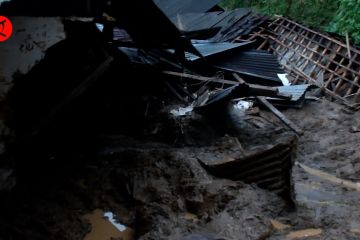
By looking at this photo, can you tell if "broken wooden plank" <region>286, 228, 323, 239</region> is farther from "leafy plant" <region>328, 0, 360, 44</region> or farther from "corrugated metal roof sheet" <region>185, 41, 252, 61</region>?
"leafy plant" <region>328, 0, 360, 44</region>

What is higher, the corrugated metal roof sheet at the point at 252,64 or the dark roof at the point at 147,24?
the dark roof at the point at 147,24

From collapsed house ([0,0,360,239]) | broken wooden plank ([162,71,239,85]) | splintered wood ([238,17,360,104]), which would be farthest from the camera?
splintered wood ([238,17,360,104])

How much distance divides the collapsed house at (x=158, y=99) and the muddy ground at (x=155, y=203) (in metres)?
0.13

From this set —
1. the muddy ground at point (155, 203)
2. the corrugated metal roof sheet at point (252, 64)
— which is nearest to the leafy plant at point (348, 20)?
the corrugated metal roof sheet at point (252, 64)

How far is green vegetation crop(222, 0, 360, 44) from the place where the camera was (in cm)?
938

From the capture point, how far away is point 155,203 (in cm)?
335

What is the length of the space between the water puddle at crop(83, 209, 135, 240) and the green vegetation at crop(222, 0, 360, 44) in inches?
285

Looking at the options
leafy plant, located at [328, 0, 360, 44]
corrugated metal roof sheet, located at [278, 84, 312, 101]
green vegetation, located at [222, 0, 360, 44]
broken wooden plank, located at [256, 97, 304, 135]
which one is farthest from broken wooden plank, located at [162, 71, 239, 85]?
leafy plant, located at [328, 0, 360, 44]

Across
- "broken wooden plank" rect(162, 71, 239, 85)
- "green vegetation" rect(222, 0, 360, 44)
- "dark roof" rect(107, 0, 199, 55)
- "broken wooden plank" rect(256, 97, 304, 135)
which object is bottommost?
"broken wooden plank" rect(256, 97, 304, 135)

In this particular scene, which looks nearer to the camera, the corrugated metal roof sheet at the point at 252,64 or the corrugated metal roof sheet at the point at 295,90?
the corrugated metal roof sheet at the point at 252,64

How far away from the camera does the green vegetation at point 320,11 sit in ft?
30.8

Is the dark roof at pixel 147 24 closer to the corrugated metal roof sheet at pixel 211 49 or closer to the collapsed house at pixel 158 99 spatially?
the collapsed house at pixel 158 99

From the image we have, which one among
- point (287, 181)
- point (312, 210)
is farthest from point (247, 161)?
point (312, 210)

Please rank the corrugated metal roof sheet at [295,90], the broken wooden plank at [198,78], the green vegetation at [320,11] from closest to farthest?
the broken wooden plank at [198,78], the corrugated metal roof sheet at [295,90], the green vegetation at [320,11]
